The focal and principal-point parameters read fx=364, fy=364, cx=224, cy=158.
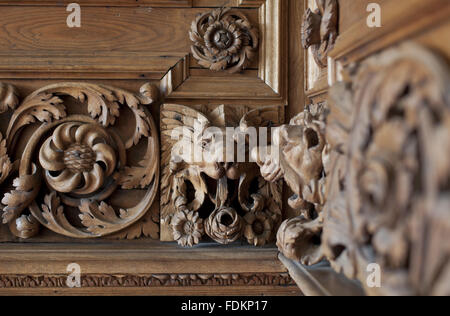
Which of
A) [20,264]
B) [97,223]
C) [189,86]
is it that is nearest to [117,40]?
[189,86]

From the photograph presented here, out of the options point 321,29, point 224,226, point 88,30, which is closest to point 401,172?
point 321,29

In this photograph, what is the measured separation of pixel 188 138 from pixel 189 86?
0.13 metres

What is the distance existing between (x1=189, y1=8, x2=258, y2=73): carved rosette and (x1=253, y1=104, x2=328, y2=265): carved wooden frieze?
30 centimetres

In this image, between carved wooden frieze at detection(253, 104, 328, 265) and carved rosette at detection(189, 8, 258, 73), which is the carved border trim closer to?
carved wooden frieze at detection(253, 104, 328, 265)

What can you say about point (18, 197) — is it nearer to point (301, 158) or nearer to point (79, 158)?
point (79, 158)

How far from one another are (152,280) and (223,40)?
1.84 ft

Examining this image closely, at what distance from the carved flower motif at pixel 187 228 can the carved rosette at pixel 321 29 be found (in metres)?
0.41

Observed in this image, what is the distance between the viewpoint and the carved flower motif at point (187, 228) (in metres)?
0.80

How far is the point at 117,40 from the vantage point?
2.78 feet

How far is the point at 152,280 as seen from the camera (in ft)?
2.60

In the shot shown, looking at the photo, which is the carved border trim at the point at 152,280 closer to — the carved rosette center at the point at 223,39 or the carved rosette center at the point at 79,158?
the carved rosette center at the point at 79,158

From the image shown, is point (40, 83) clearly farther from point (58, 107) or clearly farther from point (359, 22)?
point (359, 22)

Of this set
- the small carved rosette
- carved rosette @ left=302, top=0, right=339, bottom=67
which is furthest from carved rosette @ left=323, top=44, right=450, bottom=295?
the small carved rosette

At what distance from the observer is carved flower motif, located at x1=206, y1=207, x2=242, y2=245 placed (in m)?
0.78
